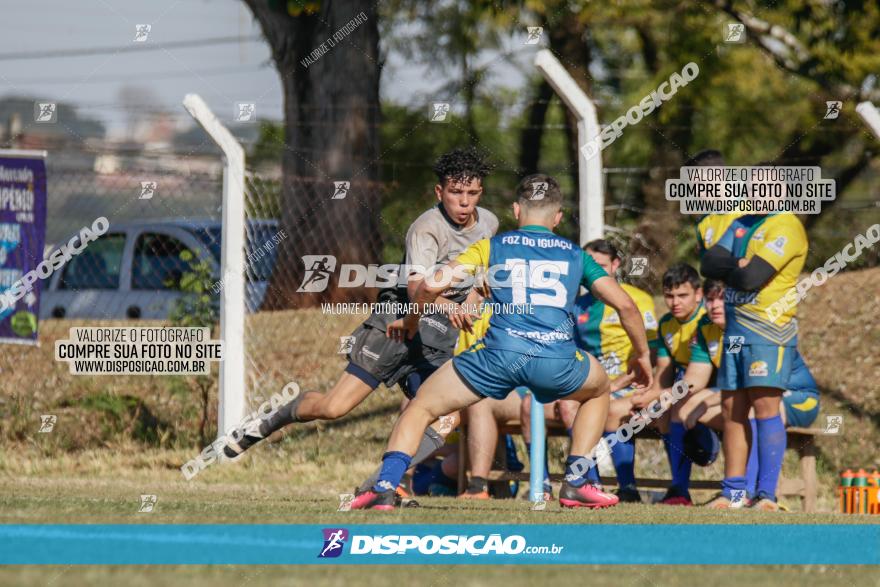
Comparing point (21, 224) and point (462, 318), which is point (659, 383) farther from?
point (21, 224)

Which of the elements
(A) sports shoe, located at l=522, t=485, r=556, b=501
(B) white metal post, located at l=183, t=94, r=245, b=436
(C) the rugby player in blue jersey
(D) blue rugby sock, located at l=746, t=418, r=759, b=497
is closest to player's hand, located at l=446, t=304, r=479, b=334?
(C) the rugby player in blue jersey

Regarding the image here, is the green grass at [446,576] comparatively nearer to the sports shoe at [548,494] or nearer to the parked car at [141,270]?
the sports shoe at [548,494]

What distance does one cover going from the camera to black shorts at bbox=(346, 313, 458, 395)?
30.3 ft

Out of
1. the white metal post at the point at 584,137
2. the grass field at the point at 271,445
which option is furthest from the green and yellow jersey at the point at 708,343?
the grass field at the point at 271,445

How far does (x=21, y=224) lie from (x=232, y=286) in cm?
200

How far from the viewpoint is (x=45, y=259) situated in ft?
40.7

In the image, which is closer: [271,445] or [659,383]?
[659,383]

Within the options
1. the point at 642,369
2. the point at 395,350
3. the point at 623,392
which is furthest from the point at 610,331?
the point at 642,369

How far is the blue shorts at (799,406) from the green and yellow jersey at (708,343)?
582 millimetres

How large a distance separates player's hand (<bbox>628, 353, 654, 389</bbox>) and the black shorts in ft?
4.67

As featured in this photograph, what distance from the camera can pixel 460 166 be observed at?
29.2 ft

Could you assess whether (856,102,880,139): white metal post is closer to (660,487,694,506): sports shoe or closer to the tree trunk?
(660,487,694,506): sports shoe

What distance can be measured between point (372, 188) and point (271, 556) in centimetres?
935

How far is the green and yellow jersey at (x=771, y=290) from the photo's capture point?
30.6ft
